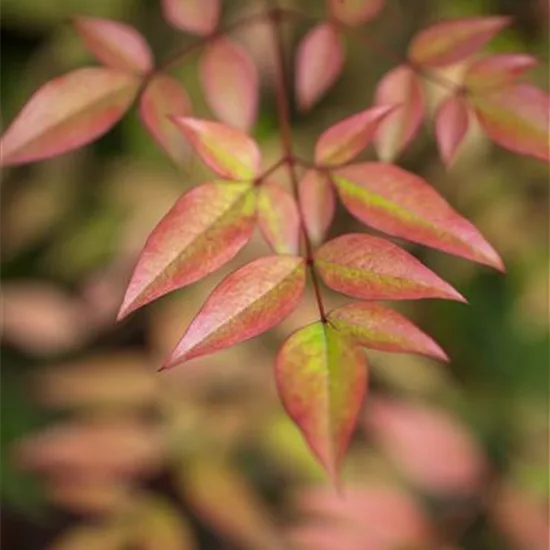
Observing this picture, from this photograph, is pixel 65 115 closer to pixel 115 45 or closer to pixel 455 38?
pixel 115 45

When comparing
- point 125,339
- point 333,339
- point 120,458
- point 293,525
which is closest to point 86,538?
point 120,458

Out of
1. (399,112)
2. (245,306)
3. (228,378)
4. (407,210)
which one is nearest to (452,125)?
(399,112)

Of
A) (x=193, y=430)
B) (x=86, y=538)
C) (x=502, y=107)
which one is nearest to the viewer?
(x=502, y=107)

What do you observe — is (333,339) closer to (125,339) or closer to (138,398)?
(138,398)

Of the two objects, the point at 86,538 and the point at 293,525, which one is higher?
the point at 86,538

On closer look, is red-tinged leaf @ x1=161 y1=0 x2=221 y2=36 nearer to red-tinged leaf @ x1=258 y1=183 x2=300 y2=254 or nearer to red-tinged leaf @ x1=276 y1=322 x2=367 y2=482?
red-tinged leaf @ x1=258 y1=183 x2=300 y2=254

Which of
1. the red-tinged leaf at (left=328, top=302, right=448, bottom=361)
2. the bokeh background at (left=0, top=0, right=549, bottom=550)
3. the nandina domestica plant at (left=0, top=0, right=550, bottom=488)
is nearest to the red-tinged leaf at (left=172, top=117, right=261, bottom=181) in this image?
the nandina domestica plant at (left=0, top=0, right=550, bottom=488)

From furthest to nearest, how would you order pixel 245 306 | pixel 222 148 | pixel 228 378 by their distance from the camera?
pixel 228 378
pixel 222 148
pixel 245 306
